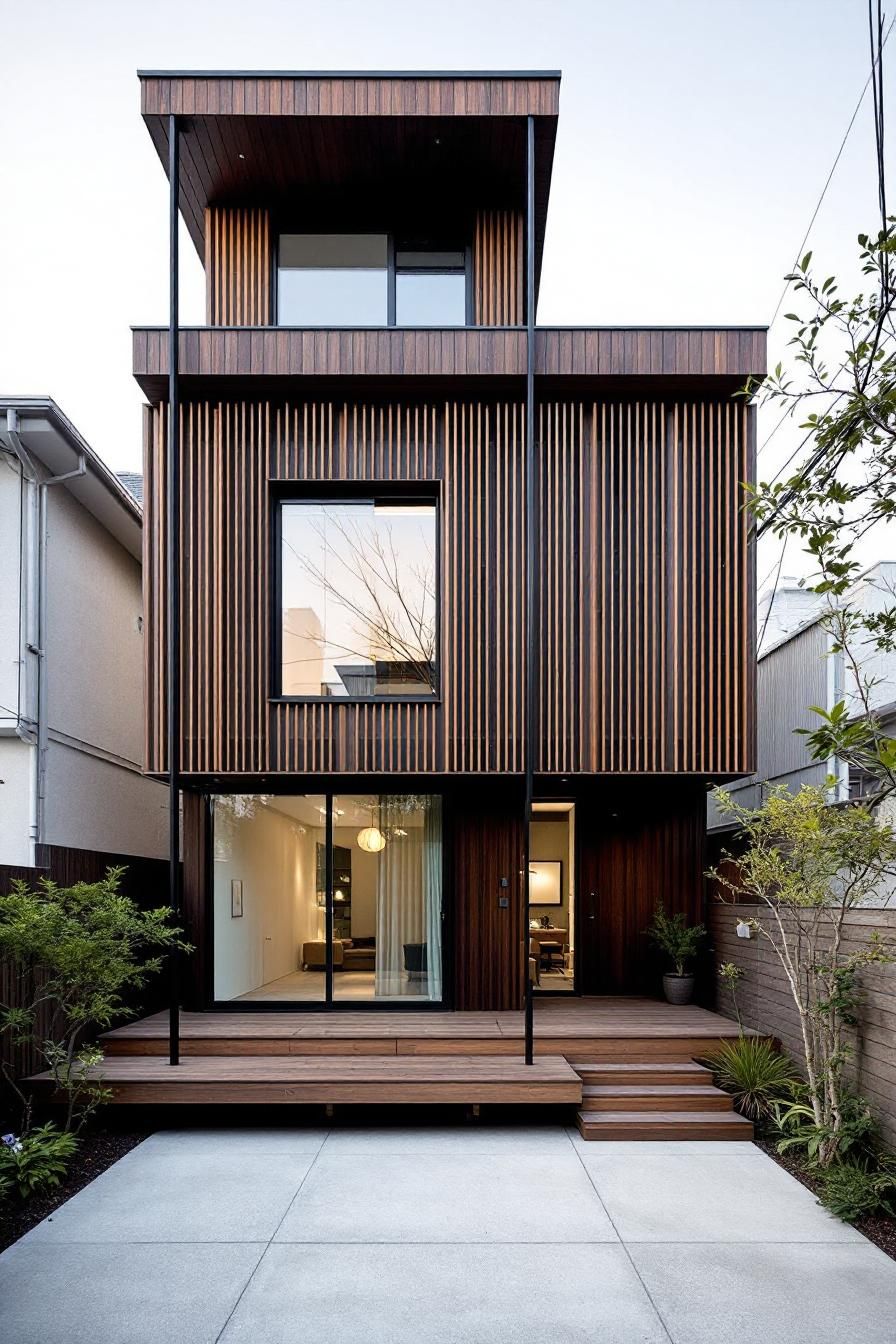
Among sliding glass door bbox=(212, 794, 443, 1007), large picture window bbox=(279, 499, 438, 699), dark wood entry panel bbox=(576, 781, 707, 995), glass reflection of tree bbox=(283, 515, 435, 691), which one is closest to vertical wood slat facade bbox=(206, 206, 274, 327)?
large picture window bbox=(279, 499, 438, 699)

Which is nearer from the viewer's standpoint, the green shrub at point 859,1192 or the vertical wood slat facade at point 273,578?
the green shrub at point 859,1192

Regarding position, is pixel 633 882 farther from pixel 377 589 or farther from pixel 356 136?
pixel 356 136

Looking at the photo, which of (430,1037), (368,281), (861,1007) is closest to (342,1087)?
(430,1037)

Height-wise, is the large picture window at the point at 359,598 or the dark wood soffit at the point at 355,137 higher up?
the dark wood soffit at the point at 355,137

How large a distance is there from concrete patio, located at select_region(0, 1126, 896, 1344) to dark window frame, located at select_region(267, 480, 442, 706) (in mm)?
3424

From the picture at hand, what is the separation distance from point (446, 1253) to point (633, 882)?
5.19 m

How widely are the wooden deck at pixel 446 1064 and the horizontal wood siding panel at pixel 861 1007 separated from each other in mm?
327

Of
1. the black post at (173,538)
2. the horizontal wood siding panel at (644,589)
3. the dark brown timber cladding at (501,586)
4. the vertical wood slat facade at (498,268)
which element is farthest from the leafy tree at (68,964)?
the vertical wood slat facade at (498,268)

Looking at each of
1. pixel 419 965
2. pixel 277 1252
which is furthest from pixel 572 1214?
pixel 419 965

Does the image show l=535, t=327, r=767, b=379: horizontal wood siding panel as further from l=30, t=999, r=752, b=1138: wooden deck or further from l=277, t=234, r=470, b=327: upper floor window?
l=30, t=999, r=752, b=1138: wooden deck

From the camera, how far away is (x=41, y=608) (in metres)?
8.14

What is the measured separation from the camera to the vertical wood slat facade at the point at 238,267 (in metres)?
8.91

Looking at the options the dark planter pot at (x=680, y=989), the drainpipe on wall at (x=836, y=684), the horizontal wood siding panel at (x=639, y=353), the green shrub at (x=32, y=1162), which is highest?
the horizontal wood siding panel at (x=639, y=353)

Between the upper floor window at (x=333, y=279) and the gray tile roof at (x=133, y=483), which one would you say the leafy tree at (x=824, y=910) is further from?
the gray tile roof at (x=133, y=483)
